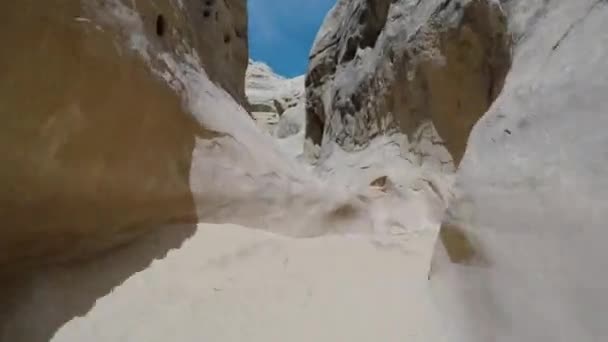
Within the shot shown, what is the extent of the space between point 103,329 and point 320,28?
812 cm

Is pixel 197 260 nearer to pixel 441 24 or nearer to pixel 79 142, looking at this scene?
pixel 79 142

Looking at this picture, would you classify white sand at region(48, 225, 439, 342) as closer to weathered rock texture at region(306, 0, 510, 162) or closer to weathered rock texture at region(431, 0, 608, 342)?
weathered rock texture at region(431, 0, 608, 342)

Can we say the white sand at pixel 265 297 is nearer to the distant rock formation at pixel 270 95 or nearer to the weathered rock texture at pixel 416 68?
the weathered rock texture at pixel 416 68

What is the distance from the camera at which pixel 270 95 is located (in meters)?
16.1

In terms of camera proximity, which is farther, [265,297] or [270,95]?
[270,95]

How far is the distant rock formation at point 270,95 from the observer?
586 inches

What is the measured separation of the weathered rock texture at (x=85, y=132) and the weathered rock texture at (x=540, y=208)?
1243mm

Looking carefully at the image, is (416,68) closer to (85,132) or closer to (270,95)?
(85,132)

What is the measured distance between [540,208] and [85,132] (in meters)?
1.58

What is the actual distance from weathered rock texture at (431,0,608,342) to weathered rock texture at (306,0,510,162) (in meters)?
1.59

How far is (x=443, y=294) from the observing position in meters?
1.52

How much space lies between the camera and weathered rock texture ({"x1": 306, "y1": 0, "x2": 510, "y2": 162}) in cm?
438

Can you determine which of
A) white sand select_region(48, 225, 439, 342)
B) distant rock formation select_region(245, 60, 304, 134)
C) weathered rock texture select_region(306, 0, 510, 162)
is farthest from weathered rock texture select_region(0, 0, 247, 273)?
distant rock formation select_region(245, 60, 304, 134)

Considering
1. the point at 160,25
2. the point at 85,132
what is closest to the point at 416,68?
the point at 160,25
